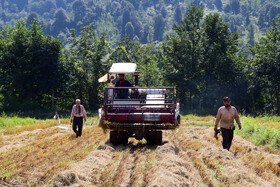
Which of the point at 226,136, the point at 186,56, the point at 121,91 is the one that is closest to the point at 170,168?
the point at 226,136

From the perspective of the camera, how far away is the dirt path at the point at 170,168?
719cm

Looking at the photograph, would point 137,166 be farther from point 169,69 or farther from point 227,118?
point 169,69

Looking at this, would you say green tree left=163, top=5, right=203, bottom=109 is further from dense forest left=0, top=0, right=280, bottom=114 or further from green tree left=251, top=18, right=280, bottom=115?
green tree left=251, top=18, right=280, bottom=115

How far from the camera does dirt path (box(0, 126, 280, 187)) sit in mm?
7187

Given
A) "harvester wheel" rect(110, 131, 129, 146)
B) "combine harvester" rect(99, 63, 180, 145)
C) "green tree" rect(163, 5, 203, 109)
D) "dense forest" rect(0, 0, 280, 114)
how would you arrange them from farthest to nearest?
"green tree" rect(163, 5, 203, 109) → "dense forest" rect(0, 0, 280, 114) → "harvester wheel" rect(110, 131, 129, 146) → "combine harvester" rect(99, 63, 180, 145)

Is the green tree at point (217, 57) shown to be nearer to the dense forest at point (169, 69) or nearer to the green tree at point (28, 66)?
the dense forest at point (169, 69)

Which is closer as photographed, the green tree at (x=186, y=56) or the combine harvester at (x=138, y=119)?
the combine harvester at (x=138, y=119)

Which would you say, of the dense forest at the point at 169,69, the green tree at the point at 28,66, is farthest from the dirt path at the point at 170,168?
the dense forest at the point at 169,69

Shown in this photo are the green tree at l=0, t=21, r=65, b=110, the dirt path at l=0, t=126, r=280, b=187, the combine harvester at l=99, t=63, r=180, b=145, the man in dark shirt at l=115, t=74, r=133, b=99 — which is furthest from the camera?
the green tree at l=0, t=21, r=65, b=110

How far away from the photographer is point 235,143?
11898 millimetres

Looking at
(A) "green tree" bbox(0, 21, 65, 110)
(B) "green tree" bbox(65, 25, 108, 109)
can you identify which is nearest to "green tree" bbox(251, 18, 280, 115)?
(B) "green tree" bbox(65, 25, 108, 109)

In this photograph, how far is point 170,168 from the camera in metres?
7.82

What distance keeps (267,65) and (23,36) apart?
2829cm

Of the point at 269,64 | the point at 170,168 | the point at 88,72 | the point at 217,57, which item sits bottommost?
the point at 170,168
